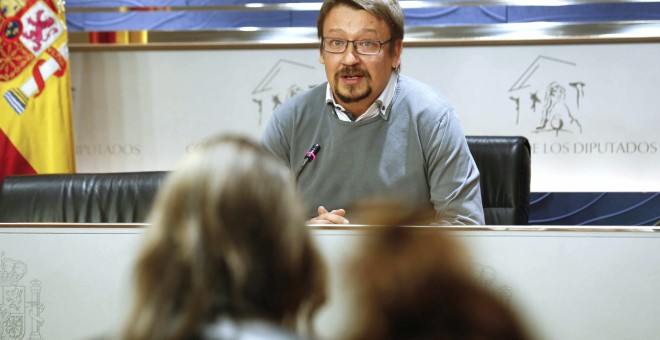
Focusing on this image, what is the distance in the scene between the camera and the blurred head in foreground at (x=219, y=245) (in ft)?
2.78

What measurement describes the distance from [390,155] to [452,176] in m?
0.22

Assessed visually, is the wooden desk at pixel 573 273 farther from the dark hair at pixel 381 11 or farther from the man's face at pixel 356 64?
the dark hair at pixel 381 11

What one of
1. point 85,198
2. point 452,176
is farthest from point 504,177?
point 85,198

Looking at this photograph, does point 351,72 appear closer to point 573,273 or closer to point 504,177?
point 504,177

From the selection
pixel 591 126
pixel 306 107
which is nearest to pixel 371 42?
pixel 306 107

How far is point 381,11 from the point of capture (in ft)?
9.30

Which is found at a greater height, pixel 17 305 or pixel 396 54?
pixel 396 54

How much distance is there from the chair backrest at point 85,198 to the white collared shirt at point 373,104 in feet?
1.92

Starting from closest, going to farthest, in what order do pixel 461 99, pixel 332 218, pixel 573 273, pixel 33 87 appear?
1. pixel 573 273
2. pixel 332 218
3. pixel 33 87
4. pixel 461 99

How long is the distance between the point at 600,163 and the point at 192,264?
339cm

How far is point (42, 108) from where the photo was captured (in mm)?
3830

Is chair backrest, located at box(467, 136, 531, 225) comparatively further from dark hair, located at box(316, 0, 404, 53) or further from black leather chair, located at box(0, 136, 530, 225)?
dark hair, located at box(316, 0, 404, 53)

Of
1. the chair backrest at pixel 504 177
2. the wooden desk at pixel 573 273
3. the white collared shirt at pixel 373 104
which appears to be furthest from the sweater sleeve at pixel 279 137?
the wooden desk at pixel 573 273

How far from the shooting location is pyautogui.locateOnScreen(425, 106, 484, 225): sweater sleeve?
259 cm
